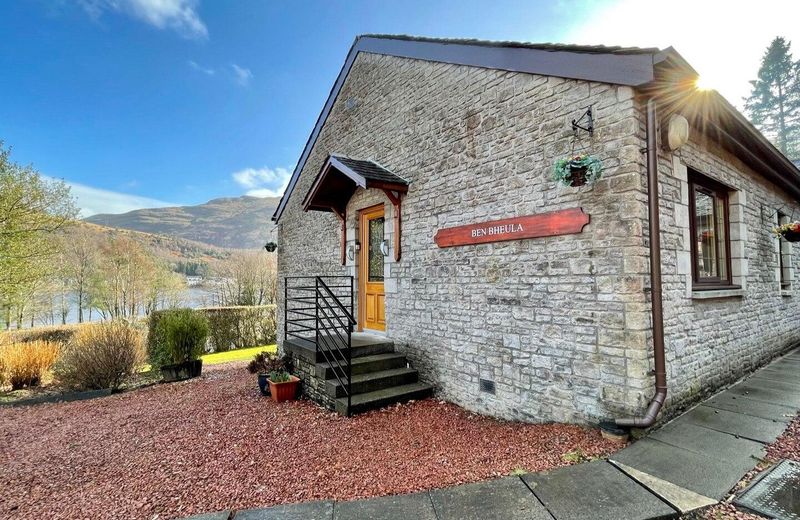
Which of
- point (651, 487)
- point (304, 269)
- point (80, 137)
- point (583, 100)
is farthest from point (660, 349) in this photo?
point (80, 137)

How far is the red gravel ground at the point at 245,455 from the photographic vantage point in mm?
2752

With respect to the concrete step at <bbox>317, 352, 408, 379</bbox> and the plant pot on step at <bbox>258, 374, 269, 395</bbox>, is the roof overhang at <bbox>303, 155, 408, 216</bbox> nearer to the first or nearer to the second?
the concrete step at <bbox>317, 352, 408, 379</bbox>

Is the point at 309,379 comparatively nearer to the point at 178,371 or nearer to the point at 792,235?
the point at 178,371

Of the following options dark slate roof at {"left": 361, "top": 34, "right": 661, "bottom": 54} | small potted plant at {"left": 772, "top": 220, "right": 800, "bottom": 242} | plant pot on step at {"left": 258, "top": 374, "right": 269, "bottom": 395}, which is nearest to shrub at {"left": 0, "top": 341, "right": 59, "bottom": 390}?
plant pot on step at {"left": 258, "top": 374, "right": 269, "bottom": 395}

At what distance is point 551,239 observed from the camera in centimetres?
392

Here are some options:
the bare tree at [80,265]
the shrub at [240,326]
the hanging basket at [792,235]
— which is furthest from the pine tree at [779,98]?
the bare tree at [80,265]

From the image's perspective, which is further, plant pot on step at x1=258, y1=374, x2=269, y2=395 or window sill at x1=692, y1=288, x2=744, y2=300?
plant pot on step at x1=258, y1=374, x2=269, y2=395

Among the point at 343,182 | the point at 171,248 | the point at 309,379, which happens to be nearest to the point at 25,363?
the point at 309,379

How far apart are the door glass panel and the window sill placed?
4.73 meters

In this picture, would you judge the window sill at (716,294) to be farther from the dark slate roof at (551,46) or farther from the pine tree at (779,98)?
the pine tree at (779,98)

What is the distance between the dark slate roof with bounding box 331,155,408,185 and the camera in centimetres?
579

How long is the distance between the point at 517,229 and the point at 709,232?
3.11 m

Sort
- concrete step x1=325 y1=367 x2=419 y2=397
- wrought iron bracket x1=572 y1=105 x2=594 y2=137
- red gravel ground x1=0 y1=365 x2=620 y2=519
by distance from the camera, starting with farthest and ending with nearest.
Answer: concrete step x1=325 y1=367 x2=419 y2=397 < wrought iron bracket x1=572 y1=105 x2=594 y2=137 < red gravel ground x1=0 y1=365 x2=620 y2=519

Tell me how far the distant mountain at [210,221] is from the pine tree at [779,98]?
4068 cm
